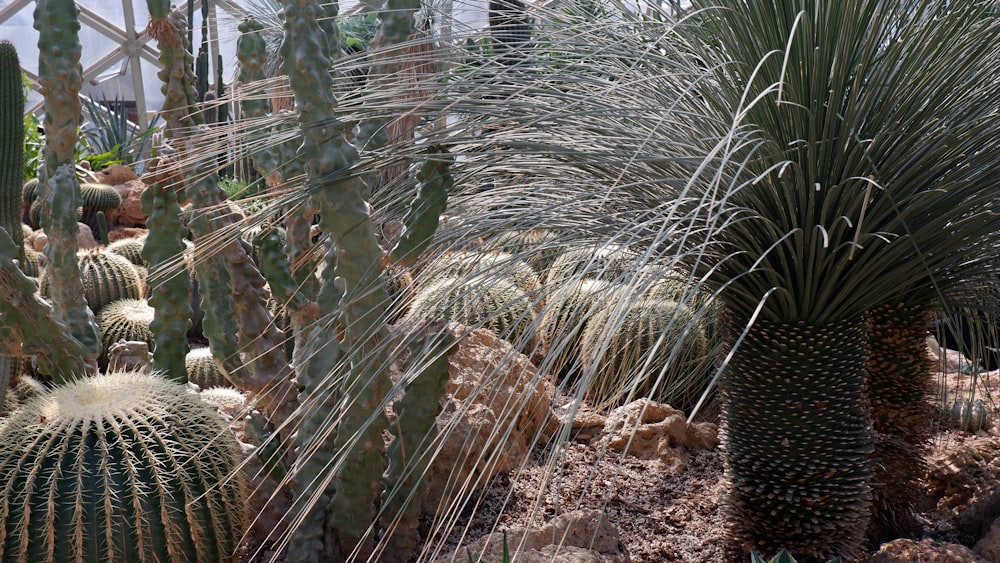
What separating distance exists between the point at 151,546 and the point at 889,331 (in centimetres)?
162

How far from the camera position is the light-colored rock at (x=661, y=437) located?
2230mm

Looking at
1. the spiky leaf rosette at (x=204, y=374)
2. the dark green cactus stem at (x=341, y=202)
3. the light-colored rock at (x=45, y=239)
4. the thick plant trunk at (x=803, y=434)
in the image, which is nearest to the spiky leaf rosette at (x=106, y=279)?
the light-colored rock at (x=45, y=239)

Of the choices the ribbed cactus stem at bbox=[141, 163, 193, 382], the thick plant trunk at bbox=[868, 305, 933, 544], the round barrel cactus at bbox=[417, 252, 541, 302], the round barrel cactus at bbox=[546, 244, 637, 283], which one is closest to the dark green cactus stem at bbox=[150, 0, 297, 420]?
the ribbed cactus stem at bbox=[141, 163, 193, 382]

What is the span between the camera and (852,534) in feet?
4.78

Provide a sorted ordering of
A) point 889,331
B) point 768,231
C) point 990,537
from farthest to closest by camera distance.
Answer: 1. point 889,331
2. point 990,537
3. point 768,231

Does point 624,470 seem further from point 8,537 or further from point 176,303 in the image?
point 8,537

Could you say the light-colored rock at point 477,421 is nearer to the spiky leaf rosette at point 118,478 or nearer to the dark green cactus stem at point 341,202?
the dark green cactus stem at point 341,202

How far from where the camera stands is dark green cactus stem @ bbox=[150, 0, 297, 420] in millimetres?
1918

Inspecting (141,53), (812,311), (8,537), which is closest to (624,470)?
(812,311)

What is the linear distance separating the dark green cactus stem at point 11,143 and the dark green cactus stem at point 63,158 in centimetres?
159

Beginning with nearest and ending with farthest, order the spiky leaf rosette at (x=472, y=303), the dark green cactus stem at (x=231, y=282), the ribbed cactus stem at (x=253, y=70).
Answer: the spiky leaf rosette at (x=472, y=303) < the dark green cactus stem at (x=231, y=282) < the ribbed cactus stem at (x=253, y=70)

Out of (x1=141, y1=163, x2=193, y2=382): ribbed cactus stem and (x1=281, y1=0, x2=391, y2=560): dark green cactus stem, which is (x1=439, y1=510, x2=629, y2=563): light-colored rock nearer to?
(x1=281, y1=0, x2=391, y2=560): dark green cactus stem

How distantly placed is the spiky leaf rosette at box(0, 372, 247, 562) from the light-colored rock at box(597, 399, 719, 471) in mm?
1055

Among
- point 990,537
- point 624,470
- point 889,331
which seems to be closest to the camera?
point 990,537
